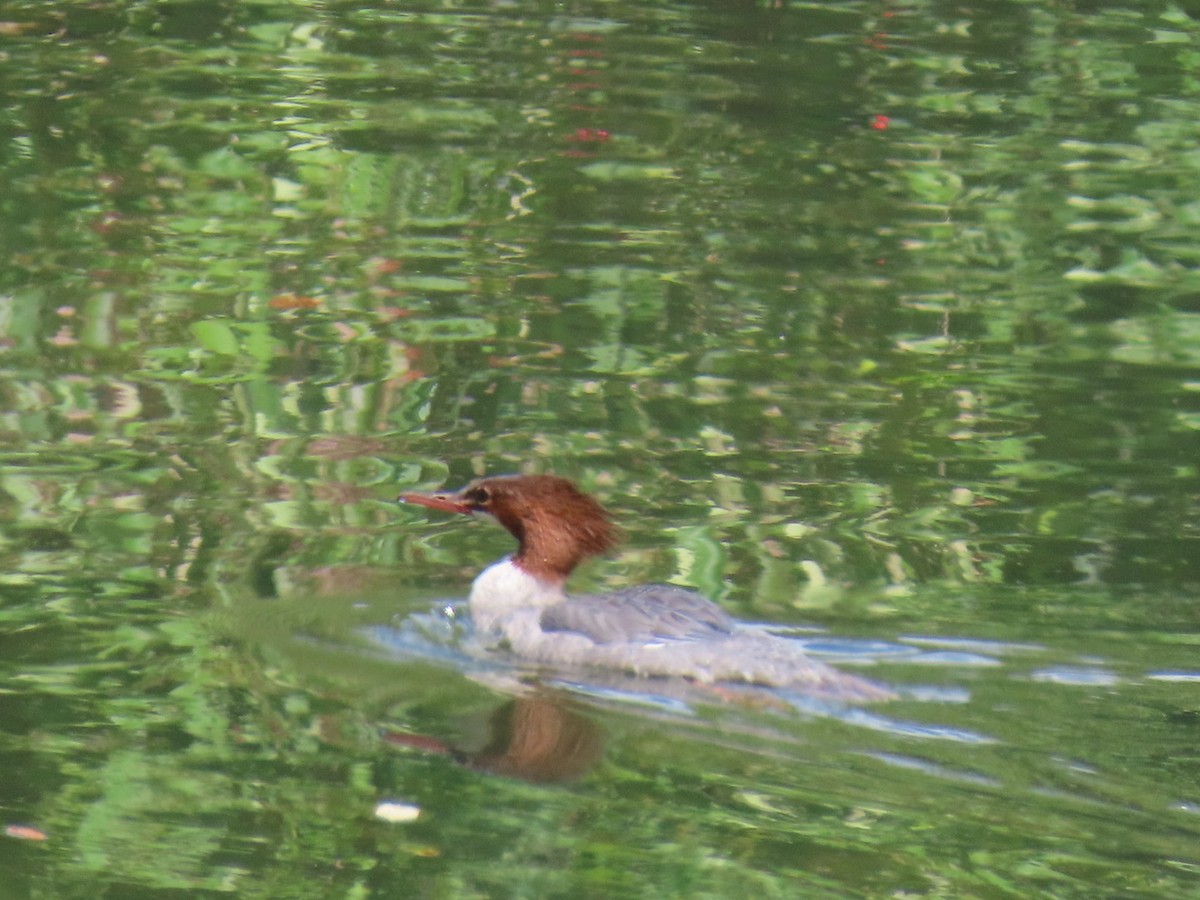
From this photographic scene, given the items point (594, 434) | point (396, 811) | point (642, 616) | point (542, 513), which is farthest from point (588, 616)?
point (594, 434)

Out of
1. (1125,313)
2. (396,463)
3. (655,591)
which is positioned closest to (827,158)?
(1125,313)

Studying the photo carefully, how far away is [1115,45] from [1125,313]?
6833 millimetres

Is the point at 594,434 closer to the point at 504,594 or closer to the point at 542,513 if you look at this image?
the point at 542,513

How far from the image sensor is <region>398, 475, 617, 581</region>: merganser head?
329 inches

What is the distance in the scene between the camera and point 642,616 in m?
7.66

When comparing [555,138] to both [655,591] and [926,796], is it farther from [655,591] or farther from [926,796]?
[926,796]

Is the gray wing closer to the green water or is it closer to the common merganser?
the common merganser

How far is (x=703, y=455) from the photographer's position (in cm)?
957

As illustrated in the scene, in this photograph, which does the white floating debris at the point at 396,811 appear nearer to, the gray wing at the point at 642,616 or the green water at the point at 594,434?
the green water at the point at 594,434

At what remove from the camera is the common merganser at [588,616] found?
7.32 meters

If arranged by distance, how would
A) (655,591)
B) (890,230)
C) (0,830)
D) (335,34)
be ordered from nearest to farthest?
(0,830)
(655,591)
(890,230)
(335,34)

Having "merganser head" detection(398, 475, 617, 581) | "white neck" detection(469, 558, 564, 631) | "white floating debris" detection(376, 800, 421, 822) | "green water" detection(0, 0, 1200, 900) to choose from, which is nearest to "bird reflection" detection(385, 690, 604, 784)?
"green water" detection(0, 0, 1200, 900)

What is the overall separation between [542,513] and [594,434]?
4.70ft

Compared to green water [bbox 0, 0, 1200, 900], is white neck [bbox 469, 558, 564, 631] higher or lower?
lower
